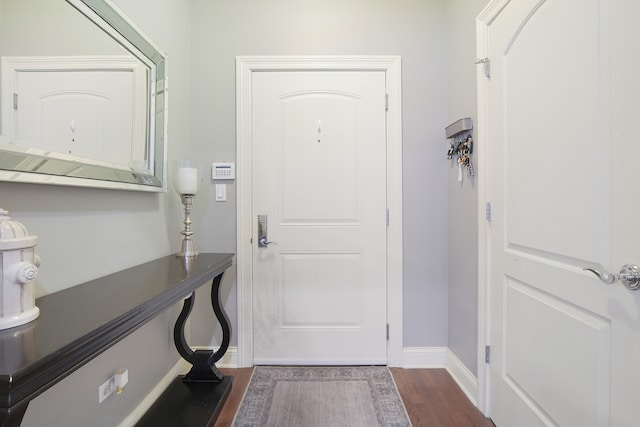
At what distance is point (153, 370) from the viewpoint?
1467 mm

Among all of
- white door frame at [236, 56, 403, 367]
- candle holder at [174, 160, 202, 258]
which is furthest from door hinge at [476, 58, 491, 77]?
candle holder at [174, 160, 202, 258]

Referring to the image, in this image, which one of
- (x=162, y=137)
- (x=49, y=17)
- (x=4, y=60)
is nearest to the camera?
(x=4, y=60)

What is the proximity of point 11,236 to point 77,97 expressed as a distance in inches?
24.6

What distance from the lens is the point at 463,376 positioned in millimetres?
1652

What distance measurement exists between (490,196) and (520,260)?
0.36 meters

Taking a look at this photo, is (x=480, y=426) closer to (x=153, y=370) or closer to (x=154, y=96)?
(x=153, y=370)

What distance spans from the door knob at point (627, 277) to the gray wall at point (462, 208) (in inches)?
27.5

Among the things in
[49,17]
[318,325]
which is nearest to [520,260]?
[318,325]

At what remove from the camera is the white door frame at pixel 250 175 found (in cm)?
185

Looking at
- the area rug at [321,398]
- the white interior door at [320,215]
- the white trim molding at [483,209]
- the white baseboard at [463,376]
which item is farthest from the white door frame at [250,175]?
the white trim molding at [483,209]

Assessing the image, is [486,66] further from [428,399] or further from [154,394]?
[154,394]

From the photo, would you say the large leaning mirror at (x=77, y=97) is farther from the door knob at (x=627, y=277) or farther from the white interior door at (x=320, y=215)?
the door knob at (x=627, y=277)

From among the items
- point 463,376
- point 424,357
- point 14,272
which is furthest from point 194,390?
point 463,376

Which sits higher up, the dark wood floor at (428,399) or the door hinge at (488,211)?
the door hinge at (488,211)
